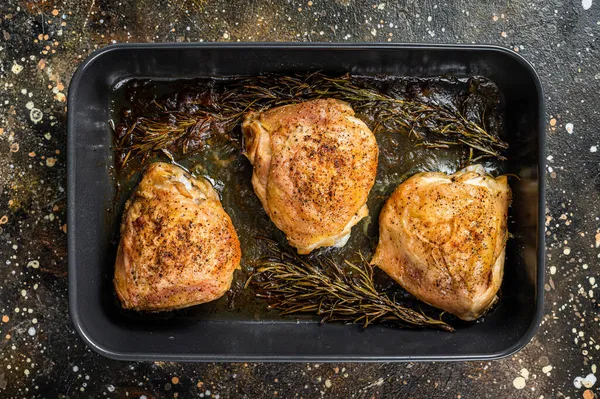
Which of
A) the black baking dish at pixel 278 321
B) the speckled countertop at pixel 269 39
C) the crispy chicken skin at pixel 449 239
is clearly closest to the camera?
the black baking dish at pixel 278 321

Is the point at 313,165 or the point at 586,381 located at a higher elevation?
the point at 313,165

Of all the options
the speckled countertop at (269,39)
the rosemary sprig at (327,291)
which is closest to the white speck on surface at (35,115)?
the speckled countertop at (269,39)

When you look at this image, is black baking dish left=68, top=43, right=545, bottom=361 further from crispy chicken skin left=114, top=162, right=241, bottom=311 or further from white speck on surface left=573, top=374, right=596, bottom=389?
white speck on surface left=573, top=374, right=596, bottom=389

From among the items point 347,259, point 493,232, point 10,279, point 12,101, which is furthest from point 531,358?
point 12,101

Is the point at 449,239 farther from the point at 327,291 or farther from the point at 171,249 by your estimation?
the point at 171,249

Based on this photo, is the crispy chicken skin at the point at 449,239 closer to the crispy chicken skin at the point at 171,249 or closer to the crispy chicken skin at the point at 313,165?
the crispy chicken skin at the point at 313,165

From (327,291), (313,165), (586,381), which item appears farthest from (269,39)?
(586,381)
